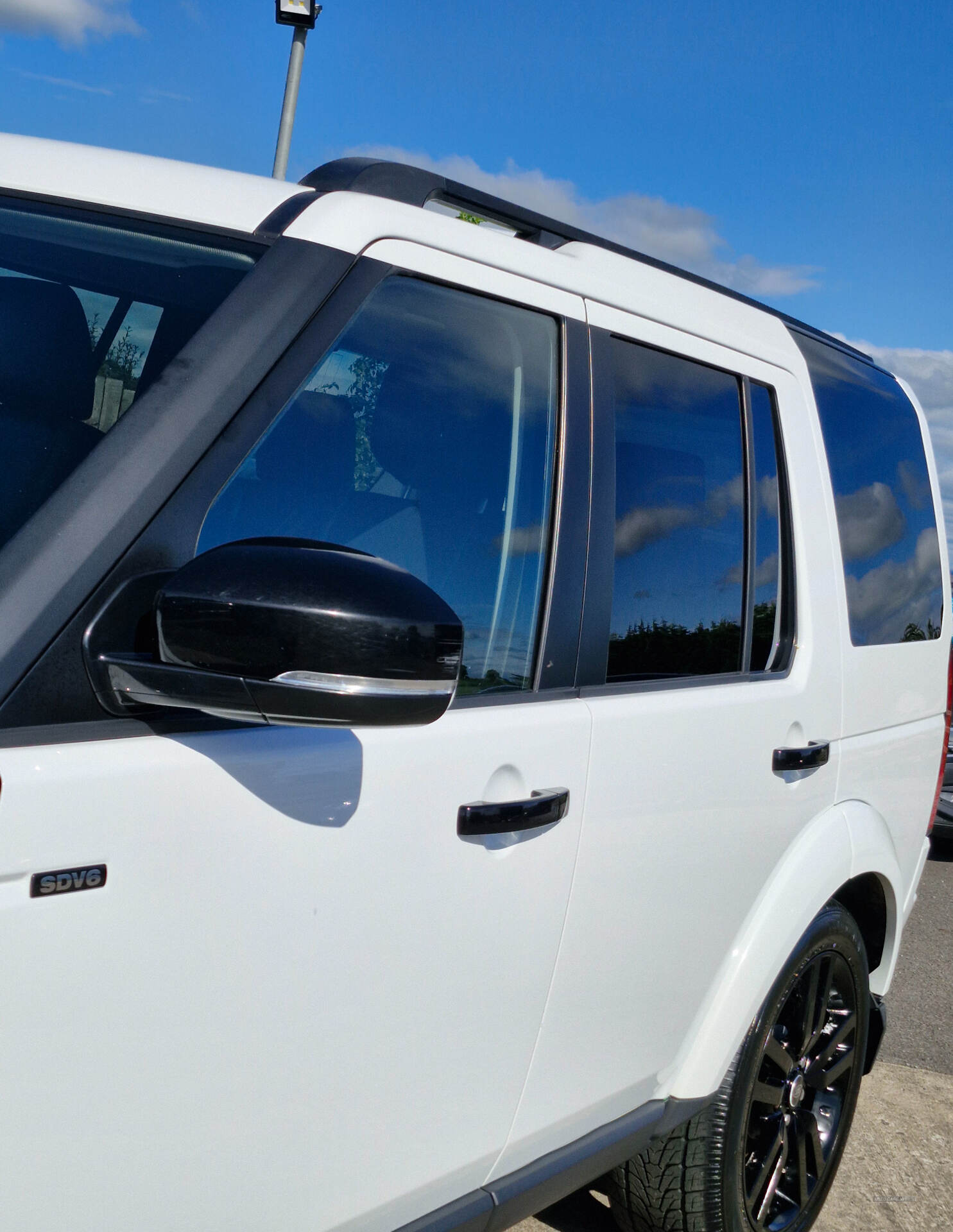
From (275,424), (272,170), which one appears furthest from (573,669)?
(272,170)

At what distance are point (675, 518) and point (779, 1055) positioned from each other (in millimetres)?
1305

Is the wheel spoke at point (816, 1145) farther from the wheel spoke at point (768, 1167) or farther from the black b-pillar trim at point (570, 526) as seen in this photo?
the black b-pillar trim at point (570, 526)

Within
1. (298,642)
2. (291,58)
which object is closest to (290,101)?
(291,58)

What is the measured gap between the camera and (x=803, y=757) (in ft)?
8.20

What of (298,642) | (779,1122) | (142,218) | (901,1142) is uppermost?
(142,218)

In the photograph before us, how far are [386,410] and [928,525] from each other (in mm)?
2336

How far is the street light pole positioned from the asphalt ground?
222 inches

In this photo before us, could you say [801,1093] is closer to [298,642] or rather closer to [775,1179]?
[775,1179]

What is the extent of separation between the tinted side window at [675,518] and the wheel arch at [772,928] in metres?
0.49

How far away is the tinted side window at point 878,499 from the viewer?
289cm

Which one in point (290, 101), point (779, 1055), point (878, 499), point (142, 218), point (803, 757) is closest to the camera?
point (142, 218)

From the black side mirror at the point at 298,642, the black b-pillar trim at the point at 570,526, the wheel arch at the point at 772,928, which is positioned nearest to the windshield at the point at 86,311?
the black side mirror at the point at 298,642

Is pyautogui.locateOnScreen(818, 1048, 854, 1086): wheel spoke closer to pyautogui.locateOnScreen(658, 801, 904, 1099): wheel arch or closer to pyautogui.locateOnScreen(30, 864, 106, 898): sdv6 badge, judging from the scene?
pyautogui.locateOnScreen(658, 801, 904, 1099): wheel arch

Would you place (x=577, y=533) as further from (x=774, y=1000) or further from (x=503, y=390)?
(x=774, y=1000)
